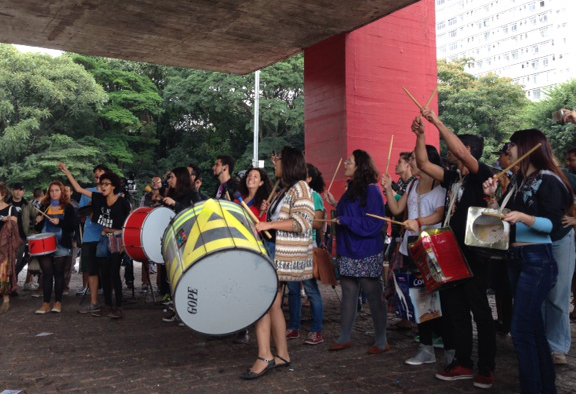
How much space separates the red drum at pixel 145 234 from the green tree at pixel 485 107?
30.8 meters

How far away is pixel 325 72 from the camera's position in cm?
971

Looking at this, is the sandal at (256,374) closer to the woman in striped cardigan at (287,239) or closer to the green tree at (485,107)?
the woman in striped cardigan at (287,239)

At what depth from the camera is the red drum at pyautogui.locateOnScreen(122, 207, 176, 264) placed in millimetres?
6566

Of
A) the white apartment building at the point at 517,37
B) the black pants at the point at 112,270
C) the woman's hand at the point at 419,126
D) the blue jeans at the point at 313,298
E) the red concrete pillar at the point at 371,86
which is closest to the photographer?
the woman's hand at the point at 419,126

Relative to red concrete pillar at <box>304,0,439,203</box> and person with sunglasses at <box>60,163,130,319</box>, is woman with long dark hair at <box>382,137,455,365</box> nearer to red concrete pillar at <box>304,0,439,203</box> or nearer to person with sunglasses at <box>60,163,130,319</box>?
person with sunglasses at <box>60,163,130,319</box>

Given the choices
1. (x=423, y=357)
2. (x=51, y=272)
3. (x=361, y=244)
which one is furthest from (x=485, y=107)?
(x=423, y=357)

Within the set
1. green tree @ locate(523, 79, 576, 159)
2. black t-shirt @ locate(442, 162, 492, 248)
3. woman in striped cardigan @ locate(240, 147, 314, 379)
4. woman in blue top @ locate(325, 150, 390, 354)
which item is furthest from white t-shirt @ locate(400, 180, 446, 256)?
green tree @ locate(523, 79, 576, 159)

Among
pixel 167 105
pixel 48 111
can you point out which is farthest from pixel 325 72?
pixel 167 105

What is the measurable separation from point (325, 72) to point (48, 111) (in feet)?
73.6

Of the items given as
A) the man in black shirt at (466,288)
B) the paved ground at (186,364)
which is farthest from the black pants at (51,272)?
the man in black shirt at (466,288)

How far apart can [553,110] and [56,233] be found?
2620 centimetres

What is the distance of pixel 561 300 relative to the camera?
4.38 metres

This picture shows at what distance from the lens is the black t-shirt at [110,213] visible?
6875mm

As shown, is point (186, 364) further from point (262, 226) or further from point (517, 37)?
point (517, 37)
